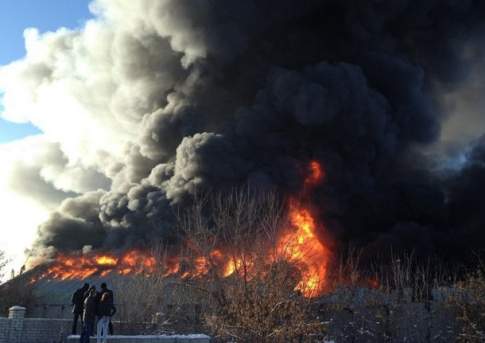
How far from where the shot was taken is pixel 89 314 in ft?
57.8

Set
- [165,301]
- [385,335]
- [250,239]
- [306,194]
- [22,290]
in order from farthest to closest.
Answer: [306,194], [22,290], [165,301], [385,335], [250,239]

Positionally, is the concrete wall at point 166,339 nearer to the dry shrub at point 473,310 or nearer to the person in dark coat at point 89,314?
the person in dark coat at point 89,314

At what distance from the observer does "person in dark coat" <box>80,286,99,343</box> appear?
57.4 ft

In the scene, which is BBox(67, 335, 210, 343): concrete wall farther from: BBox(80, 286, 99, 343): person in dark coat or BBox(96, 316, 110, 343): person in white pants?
BBox(80, 286, 99, 343): person in dark coat

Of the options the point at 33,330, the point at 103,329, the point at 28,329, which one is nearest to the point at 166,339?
the point at 103,329

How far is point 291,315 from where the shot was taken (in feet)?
52.9

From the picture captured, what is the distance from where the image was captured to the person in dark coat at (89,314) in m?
17.5

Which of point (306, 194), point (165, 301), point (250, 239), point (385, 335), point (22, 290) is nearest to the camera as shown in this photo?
point (250, 239)

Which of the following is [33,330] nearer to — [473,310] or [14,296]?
[14,296]

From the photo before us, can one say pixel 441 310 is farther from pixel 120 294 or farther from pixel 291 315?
pixel 120 294

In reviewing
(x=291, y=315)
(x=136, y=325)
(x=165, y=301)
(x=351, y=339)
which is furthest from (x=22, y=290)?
(x=291, y=315)

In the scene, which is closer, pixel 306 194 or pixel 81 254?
pixel 306 194

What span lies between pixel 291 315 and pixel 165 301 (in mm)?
12598

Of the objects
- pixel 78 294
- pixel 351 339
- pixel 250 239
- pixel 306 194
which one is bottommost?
pixel 351 339
